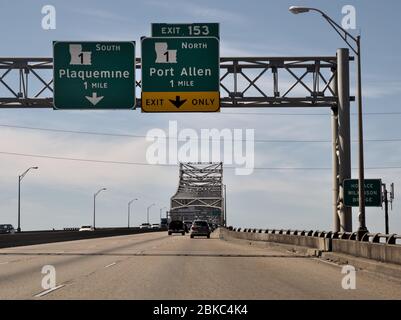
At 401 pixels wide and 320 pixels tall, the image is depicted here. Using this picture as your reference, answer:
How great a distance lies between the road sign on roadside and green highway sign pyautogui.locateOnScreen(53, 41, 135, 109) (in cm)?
84

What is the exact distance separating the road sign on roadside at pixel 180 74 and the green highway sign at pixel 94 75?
2.75 ft

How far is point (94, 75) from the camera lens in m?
34.8

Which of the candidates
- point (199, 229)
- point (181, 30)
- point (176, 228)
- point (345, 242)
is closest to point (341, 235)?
point (345, 242)

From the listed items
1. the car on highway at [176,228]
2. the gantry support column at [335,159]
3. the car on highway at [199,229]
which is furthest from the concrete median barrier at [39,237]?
the gantry support column at [335,159]

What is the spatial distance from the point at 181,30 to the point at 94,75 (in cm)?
449

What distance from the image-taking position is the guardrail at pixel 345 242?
70.6 feet

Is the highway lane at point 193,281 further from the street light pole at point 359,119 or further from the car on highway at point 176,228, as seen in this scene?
the car on highway at point 176,228

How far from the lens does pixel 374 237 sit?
23969mm

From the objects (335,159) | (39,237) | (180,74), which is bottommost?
(39,237)

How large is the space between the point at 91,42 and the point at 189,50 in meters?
4.54

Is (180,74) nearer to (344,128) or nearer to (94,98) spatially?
(94,98)

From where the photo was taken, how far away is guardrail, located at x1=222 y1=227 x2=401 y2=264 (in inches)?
847
